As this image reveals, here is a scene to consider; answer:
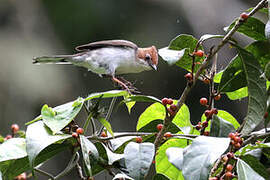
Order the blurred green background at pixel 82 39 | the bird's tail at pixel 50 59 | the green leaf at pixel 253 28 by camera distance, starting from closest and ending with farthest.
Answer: the green leaf at pixel 253 28
the bird's tail at pixel 50 59
the blurred green background at pixel 82 39

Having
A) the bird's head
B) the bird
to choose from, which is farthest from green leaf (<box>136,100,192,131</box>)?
the bird's head

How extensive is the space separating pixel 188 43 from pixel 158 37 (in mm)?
6529

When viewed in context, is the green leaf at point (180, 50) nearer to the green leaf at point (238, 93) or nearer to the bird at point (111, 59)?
the green leaf at point (238, 93)

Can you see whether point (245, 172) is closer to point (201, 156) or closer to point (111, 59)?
point (201, 156)

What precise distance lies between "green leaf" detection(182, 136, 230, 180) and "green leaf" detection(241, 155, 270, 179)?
16 centimetres

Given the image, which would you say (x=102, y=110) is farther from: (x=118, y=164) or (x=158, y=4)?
(x=158, y=4)

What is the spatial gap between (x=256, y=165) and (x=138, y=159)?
380mm

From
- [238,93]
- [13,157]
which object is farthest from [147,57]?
[13,157]

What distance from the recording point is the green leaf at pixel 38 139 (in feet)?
4.48

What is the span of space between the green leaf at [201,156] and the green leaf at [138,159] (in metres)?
0.12

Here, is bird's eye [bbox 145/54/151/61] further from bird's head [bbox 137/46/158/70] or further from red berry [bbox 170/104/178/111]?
red berry [bbox 170/104/178/111]

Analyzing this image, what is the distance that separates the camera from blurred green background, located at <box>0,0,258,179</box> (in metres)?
7.22

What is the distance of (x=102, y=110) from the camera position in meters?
1.58

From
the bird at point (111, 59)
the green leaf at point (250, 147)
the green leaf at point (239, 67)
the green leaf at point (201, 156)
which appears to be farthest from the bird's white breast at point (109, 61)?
the green leaf at point (201, 156)
